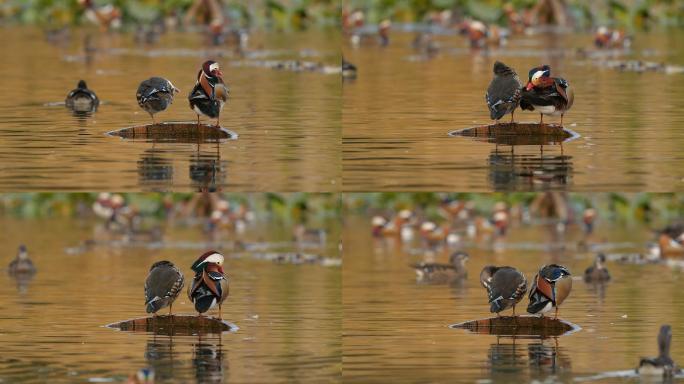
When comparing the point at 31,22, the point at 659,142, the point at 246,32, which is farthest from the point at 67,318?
the point at 31,22

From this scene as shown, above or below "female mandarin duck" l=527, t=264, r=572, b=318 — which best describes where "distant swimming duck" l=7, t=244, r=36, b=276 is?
above

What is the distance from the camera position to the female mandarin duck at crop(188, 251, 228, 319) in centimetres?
1797

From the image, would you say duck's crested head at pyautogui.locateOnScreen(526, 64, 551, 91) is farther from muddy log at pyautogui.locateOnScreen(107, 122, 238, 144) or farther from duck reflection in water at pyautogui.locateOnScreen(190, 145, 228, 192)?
muddy log at pyautogui.locateOnScreen(107, 122, 238, 144)

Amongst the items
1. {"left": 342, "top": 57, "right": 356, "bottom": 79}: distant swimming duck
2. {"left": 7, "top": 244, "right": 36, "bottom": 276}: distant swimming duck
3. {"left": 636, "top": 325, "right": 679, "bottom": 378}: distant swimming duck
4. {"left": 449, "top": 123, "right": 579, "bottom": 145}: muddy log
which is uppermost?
{"left": 342, "top": 57, "right": 356, "bottom": 79}: distant swimming duck

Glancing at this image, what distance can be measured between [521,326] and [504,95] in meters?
2.38

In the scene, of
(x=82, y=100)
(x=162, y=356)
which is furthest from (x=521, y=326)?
(x=82, y=100)

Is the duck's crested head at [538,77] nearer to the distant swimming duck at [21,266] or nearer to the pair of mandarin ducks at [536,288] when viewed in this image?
the pair of mandarin ducks at [536,288]

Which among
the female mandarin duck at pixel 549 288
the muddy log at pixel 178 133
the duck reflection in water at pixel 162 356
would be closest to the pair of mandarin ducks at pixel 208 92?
the muddy log at pixel 178 133

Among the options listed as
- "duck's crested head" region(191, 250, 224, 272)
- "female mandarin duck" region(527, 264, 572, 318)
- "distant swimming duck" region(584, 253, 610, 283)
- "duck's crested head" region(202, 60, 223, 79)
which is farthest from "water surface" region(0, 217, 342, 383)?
"distant swimming duck" region(584, 253, 610, 283)

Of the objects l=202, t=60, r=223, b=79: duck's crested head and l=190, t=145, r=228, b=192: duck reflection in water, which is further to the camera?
l=202, t=60, r=223, b=79: duck's crested head

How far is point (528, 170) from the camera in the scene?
1852 centimetres

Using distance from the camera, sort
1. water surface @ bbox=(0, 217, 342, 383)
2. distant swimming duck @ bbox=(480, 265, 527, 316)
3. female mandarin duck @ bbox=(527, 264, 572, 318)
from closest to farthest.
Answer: water surface @ bbox=(0, 217, 342, 383) < female mandarin duck @ bbox=(527, 264, 572, 318) < distant swimming duck @ bbox=(480, 265, 527, 316)

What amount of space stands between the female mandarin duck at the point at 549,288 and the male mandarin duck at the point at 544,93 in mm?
1855

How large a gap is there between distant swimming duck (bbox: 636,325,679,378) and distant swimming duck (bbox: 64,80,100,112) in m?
8.85
